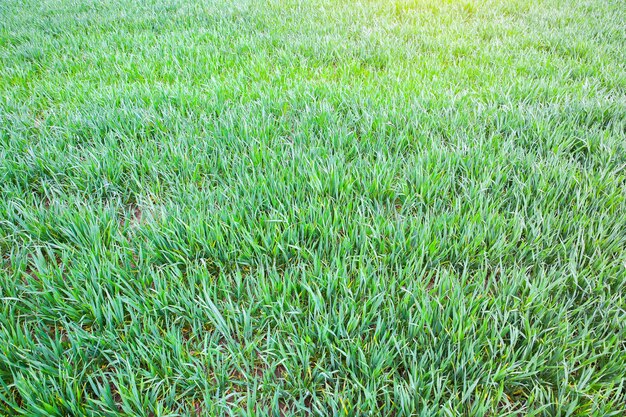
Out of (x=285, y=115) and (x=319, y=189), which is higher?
(x=285, y=115)

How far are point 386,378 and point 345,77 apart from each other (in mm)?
2292

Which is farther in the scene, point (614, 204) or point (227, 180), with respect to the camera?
point (227, 180)

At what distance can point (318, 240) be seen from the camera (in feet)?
4.67

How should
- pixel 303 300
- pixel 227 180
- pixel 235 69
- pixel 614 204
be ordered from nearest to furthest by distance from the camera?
pixel 303 300 → pixel 614 204 → pixel 227 180 → pixel 235 69

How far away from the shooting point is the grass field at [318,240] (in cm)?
99

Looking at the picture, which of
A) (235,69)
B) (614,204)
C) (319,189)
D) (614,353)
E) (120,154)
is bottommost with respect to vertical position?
(614,353)

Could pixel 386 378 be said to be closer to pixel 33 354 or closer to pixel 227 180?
pixel 33 354

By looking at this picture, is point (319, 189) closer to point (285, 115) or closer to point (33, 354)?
point (285, 115)

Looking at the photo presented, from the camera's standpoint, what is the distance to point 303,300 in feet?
4.01

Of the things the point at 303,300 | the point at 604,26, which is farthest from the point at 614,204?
the point at 604,26

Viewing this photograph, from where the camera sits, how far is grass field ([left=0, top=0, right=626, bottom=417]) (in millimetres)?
992

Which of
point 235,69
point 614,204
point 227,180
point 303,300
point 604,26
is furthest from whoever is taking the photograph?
point 604,26

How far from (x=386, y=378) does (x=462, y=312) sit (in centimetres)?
30

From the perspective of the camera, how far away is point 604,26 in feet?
11.8
